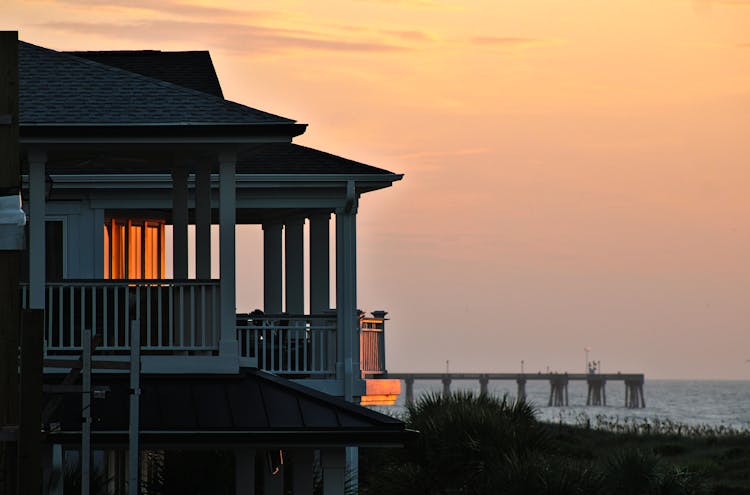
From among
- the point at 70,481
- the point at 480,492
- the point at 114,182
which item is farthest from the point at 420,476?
the point at 70,481

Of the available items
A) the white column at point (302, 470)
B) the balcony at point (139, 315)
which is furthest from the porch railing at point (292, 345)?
the white column at point (302, 470)

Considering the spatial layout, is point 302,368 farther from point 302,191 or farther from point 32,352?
point 32,352

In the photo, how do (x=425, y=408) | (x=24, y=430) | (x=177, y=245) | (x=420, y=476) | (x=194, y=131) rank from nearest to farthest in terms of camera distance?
(x=24, y=430)
(x=194, y=131)
(x=177, y=245)
(x=420, y=476)
(x=425, y=408)

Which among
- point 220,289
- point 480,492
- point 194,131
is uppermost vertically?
point 194,131

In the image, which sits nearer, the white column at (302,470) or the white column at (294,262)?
the white column at (302,470)

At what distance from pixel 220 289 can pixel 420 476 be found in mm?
9115

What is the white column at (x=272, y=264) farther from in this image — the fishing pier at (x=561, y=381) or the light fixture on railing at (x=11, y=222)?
the fishing pier at (x=561, y=381)

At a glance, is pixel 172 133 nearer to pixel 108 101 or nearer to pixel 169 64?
pixel 108 101

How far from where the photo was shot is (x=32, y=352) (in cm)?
1008

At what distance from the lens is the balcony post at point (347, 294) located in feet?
76.7

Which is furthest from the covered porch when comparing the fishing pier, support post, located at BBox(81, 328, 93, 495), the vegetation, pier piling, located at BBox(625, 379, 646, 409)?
pier piling, located at BBox(625, 379, 646, 409)

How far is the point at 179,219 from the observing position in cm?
1875

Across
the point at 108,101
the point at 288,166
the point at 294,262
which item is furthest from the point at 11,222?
the point at 294,262

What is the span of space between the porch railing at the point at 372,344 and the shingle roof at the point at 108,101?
8.16 meters
